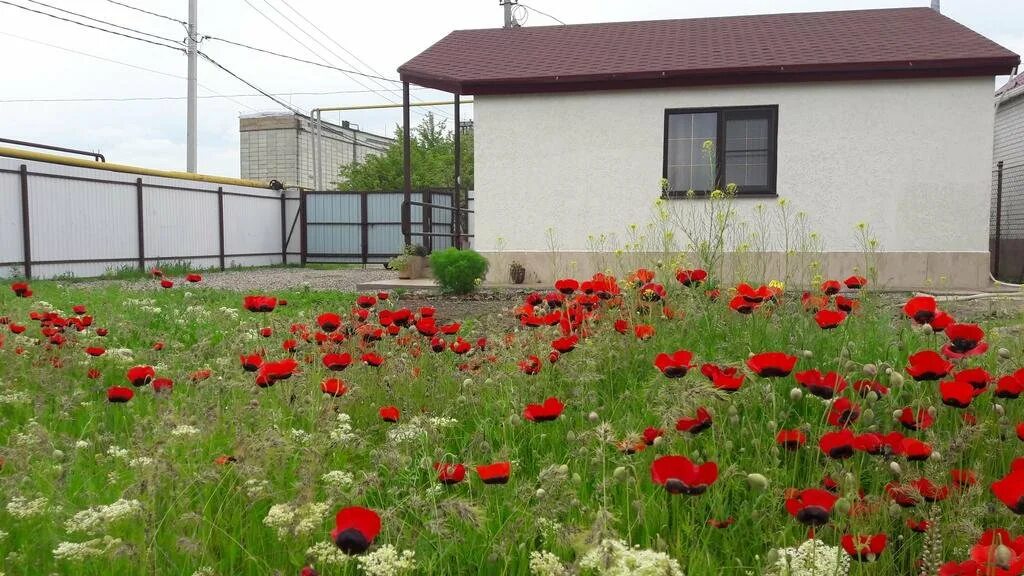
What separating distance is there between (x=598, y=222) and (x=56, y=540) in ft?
30.0

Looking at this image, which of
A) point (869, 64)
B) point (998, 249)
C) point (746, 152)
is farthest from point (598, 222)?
point (998, 249)

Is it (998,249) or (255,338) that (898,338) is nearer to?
(255,338)

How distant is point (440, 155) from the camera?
3478cm

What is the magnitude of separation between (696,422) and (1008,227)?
1425cm

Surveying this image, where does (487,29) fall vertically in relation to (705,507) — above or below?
above

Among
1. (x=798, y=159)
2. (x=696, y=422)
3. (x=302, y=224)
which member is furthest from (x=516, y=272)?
(x=302, y=224)

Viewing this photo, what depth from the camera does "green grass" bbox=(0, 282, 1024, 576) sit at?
1661mm

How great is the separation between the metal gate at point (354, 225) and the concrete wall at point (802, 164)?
28.8ft

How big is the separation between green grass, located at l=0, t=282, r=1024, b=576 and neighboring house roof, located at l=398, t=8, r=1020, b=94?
732 centimetres

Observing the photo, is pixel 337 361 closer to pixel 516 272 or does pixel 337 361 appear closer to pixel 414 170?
pixel 516 272

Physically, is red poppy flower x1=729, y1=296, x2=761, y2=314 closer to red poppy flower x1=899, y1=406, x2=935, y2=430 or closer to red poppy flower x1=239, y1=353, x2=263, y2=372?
red poppy flower x1=899, y1=406, x2=935, y2=430


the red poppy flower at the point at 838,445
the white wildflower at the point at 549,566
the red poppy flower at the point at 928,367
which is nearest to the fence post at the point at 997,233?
the red poppy flower at the point at 928,367

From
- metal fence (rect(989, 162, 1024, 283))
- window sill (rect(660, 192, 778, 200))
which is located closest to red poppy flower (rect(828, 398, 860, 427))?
window sill (rect(660, 192, 778, 200))

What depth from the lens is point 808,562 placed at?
4.51 feet
